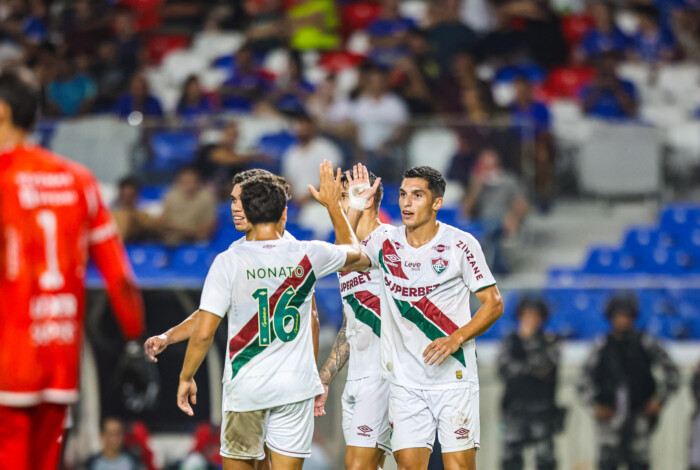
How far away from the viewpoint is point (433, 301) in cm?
686

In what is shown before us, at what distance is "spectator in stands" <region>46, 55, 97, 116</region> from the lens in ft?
49.4

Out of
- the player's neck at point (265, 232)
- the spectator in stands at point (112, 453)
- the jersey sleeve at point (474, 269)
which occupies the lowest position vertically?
the spectator in stands at point (112, 453)

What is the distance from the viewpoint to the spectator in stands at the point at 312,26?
17094 millimetres

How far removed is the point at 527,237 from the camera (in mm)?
13227

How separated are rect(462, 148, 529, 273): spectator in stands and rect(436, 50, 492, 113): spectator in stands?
2240 mm

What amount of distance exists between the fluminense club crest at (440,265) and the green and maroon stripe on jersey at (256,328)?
3.08 ft

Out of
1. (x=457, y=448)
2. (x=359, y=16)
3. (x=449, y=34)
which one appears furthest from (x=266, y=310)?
(x=359, y=16)

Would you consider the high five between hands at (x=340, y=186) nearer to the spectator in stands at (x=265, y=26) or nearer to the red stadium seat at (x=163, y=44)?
the spectator in stands at (x=265, y=26)

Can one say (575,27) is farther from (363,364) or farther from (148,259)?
(363,364)

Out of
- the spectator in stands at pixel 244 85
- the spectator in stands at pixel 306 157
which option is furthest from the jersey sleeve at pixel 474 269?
the spectator in stands at pixel 244 85

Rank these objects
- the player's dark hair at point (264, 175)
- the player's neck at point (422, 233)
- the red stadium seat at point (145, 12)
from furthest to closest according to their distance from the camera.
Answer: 1. the red stadium seat at point (145, 12)
2. the player's neck at point (422, 233)
3. the player's dark hair at point (264, 175)

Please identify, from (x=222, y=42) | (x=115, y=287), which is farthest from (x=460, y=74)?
(x=115, y=287)

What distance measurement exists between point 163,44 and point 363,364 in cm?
1157

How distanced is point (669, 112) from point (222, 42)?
743cm
